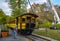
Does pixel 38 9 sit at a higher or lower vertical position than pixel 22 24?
higher

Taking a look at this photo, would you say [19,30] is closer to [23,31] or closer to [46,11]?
[23,31]

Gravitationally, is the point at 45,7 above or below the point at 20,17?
above

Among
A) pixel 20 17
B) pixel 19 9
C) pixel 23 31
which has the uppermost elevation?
pixel 19 9

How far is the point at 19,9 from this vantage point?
126 feet

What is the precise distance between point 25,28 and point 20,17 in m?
1.49

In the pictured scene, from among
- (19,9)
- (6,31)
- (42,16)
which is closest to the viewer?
(6,31)

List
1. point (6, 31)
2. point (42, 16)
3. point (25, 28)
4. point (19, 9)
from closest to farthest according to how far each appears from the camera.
A: point (6, 31) < point (25, 28) < point (19, 9) < point (42, 16)

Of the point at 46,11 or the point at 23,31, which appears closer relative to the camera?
the point at 23,31

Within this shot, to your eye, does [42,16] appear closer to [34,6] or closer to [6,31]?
[34,6]

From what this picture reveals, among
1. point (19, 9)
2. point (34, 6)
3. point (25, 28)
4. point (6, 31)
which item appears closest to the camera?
point (6, 31)

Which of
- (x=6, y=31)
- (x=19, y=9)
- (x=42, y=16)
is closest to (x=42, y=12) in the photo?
(x=42, y=16)

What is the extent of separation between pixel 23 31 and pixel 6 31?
3816 mm

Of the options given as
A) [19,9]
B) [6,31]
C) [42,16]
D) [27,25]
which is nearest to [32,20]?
[27,25]

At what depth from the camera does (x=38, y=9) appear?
171 ft
